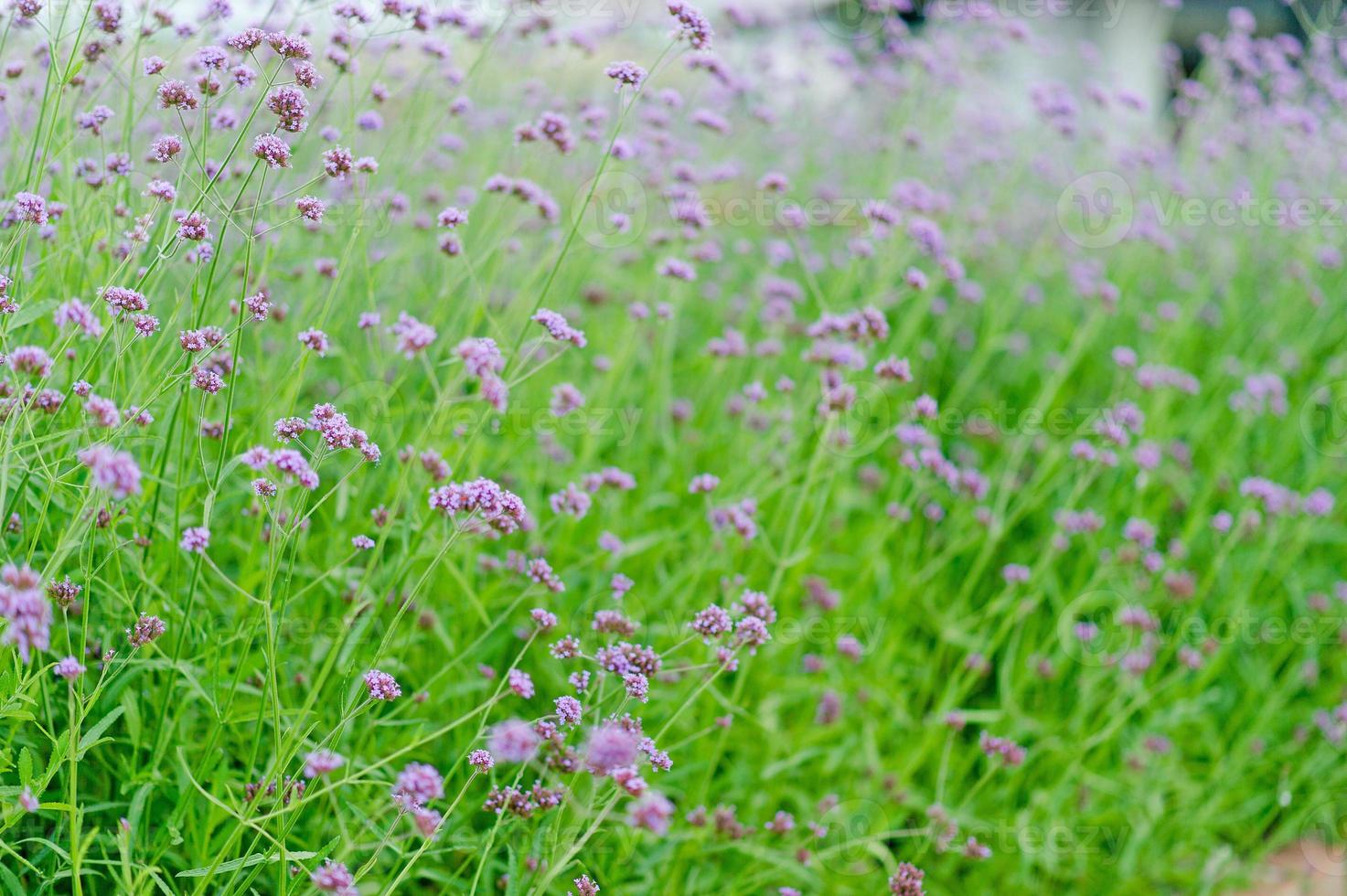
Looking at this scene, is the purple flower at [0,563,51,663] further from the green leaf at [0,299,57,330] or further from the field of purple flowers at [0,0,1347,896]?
the green leaf at [0,299,57,330]

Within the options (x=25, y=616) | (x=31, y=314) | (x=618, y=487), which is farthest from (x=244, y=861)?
(x=618, y=487)

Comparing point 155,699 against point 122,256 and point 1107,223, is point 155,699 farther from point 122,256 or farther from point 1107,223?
point 1107,223

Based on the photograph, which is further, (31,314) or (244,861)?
(31,314)

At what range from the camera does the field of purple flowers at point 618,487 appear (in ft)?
7.64

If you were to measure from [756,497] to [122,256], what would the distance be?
7.37ft

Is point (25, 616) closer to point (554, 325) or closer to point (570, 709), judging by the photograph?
point (570, 709)

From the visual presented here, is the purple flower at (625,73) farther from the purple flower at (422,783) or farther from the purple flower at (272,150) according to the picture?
the purple flower at (422,783)

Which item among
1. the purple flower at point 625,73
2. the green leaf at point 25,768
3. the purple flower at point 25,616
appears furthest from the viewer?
the purple flower at point 625,73

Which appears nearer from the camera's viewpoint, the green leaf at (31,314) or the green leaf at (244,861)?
the green leaf at (244,861)

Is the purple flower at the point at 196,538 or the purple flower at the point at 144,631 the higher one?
the purple flower at the point at 196,538

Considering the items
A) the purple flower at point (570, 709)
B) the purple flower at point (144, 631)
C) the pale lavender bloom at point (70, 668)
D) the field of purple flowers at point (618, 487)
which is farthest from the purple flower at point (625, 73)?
the pale lavender bloom at point (70, 668)

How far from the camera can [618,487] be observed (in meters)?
3.54

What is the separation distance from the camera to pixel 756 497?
407 centimetres

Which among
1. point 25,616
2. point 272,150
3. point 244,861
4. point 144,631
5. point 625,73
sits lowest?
point 244,861
